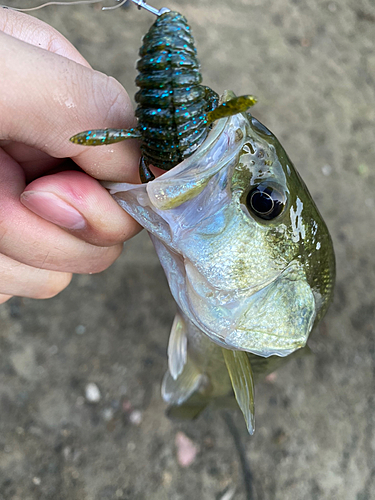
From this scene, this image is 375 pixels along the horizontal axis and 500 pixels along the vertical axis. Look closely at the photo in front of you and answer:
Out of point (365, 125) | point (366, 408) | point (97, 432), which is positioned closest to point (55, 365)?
point (97, 432)

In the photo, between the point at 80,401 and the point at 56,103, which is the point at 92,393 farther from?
the point at 56,103

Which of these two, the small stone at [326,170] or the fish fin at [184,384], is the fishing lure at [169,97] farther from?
the small stone at [326,170]

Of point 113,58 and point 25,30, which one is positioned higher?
point 25,30

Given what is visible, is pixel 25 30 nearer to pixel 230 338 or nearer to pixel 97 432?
pixel 230 338

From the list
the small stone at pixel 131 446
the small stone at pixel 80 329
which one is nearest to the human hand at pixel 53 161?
the small stone at pixel 80 329

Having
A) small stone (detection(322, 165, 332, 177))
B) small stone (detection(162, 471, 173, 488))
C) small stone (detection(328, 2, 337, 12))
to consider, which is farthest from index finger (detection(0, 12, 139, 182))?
small stone (detection(328, 2, 337, 12))

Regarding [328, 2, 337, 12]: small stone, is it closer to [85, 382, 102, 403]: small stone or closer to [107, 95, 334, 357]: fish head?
[107, 95, 334, 357]: fish head

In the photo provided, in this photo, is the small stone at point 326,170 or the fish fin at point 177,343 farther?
the small stone at point 326,170
